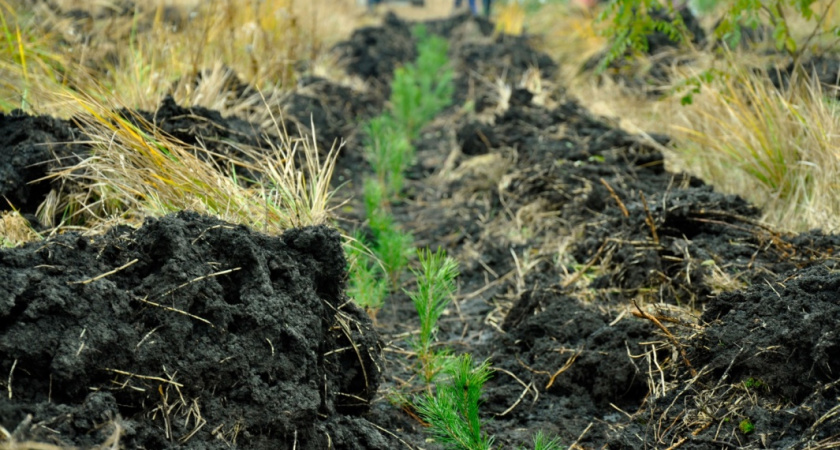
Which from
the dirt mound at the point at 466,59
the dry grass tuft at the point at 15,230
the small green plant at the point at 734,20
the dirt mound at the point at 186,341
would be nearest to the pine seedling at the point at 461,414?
the dirt mound at the point at 186,341

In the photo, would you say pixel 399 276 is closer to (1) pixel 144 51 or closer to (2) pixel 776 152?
(2) pixel 776 152

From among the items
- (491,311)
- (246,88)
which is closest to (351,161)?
(246,88)

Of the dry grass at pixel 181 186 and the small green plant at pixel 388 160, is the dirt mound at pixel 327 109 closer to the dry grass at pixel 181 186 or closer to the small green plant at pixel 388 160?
the small green plant at pixel 388 160

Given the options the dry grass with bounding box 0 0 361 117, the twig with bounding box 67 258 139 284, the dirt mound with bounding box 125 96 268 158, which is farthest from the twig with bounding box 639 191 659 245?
the dry grass with bounding box 0 0 361 117

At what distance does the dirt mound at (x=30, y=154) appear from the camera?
330 centimetres

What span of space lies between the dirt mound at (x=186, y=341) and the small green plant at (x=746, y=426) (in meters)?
1.17

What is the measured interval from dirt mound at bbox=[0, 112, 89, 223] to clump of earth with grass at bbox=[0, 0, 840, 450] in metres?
0.01

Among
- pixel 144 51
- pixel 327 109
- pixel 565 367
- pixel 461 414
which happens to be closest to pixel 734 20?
pixel 565 367

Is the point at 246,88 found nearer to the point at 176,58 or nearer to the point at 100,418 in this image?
the point at 176,58

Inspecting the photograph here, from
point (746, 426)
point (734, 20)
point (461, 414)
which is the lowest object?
point (461, 414)

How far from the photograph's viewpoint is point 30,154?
3.41 m

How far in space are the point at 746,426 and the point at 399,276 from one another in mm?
2256

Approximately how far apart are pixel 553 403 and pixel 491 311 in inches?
35.4

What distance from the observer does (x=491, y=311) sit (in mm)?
3902
